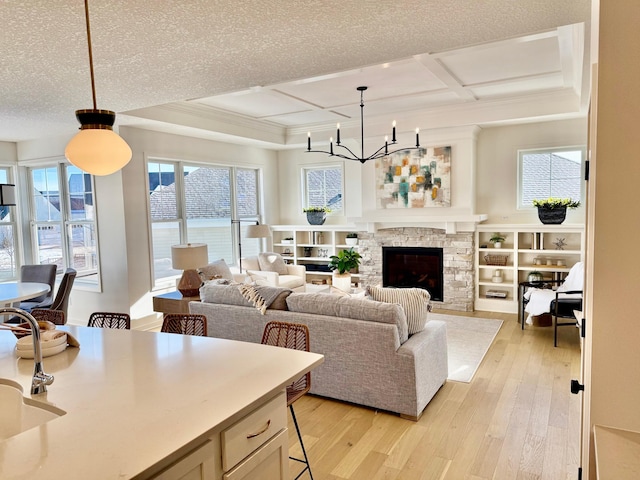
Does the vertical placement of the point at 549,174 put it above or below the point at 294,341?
above

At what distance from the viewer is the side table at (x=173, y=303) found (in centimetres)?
485

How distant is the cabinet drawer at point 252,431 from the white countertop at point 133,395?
0.18 feet

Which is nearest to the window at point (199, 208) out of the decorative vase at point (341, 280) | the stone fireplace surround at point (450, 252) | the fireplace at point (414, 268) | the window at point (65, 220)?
the window at point (65, 220)

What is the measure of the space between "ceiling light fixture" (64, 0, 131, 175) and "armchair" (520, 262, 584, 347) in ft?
14.3

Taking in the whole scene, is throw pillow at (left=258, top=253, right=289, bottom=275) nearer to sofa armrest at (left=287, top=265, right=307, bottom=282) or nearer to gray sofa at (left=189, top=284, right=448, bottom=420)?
sofa armrest at (left=287, top=265, right=307, bottom=282)

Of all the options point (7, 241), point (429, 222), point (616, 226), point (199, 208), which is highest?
point (199, 208)

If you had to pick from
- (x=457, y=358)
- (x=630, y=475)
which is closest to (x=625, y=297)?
(x=630, y=475)

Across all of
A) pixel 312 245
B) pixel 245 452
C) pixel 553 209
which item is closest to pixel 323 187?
pixel 312 245

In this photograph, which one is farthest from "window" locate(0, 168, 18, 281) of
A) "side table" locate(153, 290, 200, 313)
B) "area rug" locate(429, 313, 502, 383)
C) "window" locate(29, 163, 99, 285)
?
"area rug" locate(429, 313, 502, 383)

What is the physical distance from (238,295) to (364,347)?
1.25 metres

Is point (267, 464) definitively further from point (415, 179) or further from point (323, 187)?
point (323, 187)

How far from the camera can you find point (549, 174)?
6.14 metres

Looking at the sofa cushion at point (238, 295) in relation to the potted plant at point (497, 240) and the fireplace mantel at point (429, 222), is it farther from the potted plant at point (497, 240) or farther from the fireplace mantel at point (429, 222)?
the potted plant at point (497, 240)

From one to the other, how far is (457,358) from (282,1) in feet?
11.9
